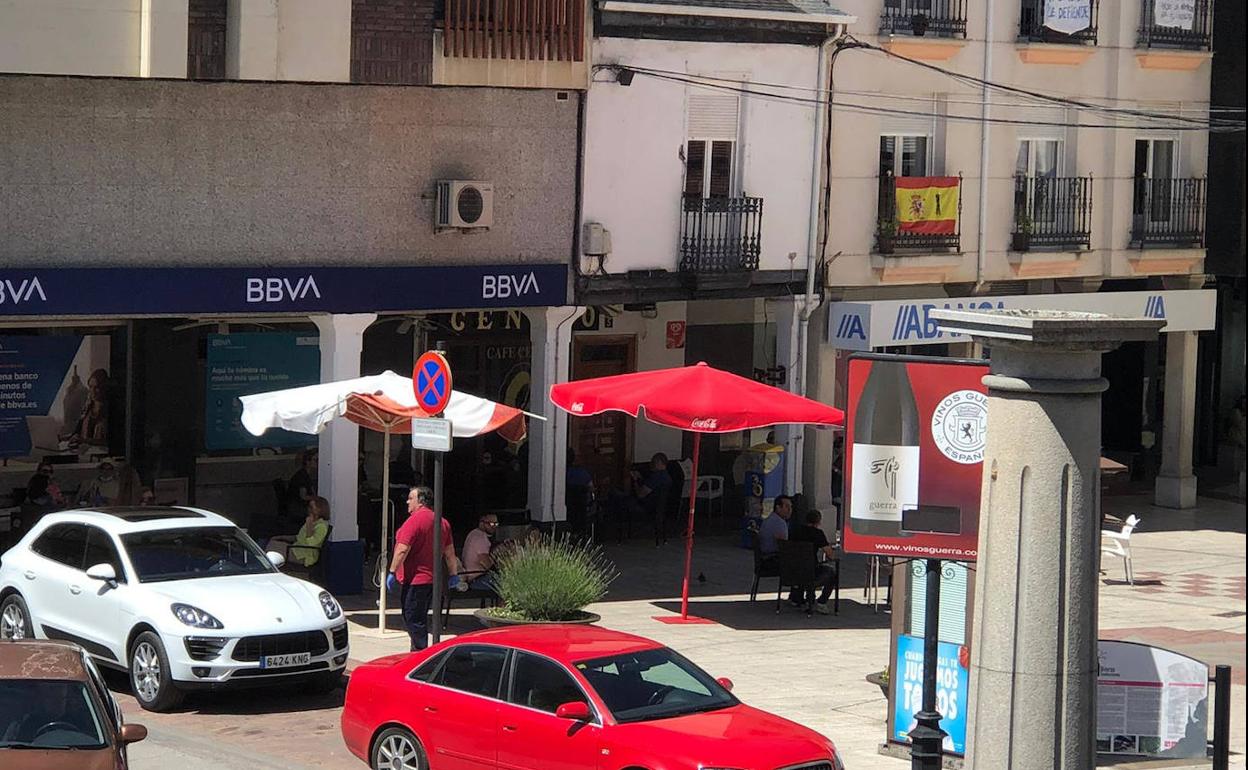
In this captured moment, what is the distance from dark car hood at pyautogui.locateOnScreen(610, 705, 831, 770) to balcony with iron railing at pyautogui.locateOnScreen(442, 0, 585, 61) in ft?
39.5

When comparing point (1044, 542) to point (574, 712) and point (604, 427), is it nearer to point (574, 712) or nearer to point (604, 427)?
point (574, 712)

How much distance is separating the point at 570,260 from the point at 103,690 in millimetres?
13367

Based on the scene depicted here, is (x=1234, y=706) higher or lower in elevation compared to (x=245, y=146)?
lower

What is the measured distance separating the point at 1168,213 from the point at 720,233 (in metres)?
9.71

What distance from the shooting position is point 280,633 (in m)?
16.6

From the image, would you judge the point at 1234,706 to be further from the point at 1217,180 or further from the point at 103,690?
the point at 1217,180

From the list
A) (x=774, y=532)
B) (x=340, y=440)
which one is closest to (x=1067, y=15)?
(x=774, y=532)

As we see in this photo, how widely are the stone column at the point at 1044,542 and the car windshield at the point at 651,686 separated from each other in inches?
112

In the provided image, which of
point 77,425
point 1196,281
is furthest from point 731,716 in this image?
point 1196,281

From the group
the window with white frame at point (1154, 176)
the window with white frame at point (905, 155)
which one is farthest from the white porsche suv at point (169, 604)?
the window with white frame at point (1154, 176)

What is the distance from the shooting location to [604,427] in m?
29.1

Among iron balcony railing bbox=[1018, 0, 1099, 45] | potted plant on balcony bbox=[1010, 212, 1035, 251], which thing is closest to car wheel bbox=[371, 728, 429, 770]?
potted plant on balcony bbox=[1010, 212, 1035, 251]

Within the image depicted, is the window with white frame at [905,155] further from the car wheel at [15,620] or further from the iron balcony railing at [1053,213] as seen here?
the car wheel at [15,620]

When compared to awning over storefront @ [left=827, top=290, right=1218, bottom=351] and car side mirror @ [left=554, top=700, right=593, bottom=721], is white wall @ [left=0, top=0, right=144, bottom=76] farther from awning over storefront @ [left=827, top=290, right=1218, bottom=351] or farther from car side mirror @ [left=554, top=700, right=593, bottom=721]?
awning over storefront @ [left=827, top=290, right=1218, bottom=351]
